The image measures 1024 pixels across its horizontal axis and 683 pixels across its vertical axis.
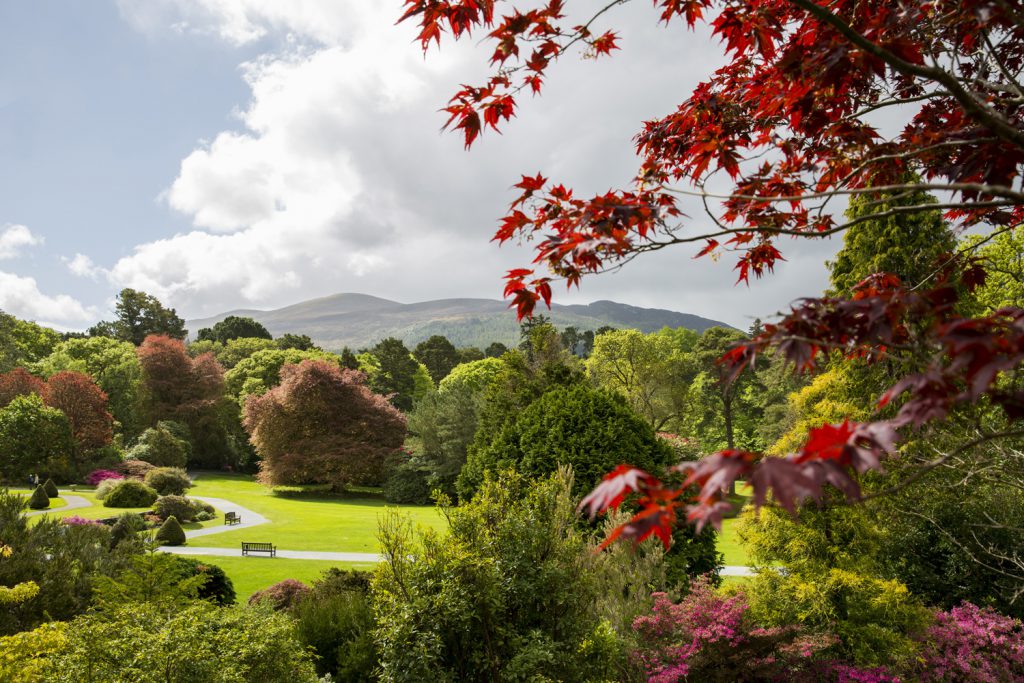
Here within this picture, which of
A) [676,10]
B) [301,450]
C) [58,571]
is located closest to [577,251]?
[676,10]

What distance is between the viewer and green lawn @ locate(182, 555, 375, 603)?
13.9 meters

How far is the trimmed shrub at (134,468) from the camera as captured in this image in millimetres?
30587

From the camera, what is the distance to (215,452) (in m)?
42.0

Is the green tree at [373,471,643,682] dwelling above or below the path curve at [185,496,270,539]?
above

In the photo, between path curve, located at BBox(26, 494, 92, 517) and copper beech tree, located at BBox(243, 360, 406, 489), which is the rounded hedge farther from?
copper beech tree, located at BBox(243, 360, 406, 489)

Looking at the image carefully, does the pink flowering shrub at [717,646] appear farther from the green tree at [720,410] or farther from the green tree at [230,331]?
the green tree at [230,331]

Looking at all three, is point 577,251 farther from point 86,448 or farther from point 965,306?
point 86,448

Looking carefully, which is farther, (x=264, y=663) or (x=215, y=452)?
(x=215, y=452)

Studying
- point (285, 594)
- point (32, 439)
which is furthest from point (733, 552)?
point (32, 439)

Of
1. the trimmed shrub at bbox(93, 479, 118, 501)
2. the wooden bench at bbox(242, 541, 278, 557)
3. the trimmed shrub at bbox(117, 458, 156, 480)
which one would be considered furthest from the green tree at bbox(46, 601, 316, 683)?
the trimmed shrub at bbox(117, 458, 156, 480)

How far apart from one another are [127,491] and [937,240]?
30891mm

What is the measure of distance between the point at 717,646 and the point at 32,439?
34.3 metres

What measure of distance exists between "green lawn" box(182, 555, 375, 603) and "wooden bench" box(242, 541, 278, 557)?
41cm

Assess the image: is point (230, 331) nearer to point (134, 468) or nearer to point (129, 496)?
point (134, 468)
